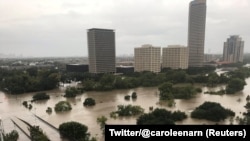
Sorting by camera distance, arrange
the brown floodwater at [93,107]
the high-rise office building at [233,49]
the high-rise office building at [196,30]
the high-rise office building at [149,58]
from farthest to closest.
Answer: the high-rise office building at [233,49], the high-rise office building at [196,30], the high-rise office building at [149,58], the brown floodwater at [93,107]

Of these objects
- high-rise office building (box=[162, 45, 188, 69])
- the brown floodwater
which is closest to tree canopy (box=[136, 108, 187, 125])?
the brown floodwater

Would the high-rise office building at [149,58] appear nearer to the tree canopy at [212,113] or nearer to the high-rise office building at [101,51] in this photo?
the high-rise office building at [101,51]

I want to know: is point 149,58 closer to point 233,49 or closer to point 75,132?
point 75,132

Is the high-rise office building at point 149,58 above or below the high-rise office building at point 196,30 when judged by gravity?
below

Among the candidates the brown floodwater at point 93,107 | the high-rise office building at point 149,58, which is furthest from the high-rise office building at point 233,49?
the brown floodwater at point 93,107

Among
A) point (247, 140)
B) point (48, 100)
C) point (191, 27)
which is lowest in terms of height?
point (48, 100)

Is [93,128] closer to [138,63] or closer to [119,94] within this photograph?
[119,94]

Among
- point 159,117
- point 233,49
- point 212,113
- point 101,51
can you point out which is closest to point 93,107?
point 159,117

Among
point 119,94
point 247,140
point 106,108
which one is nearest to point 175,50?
point 119,94
